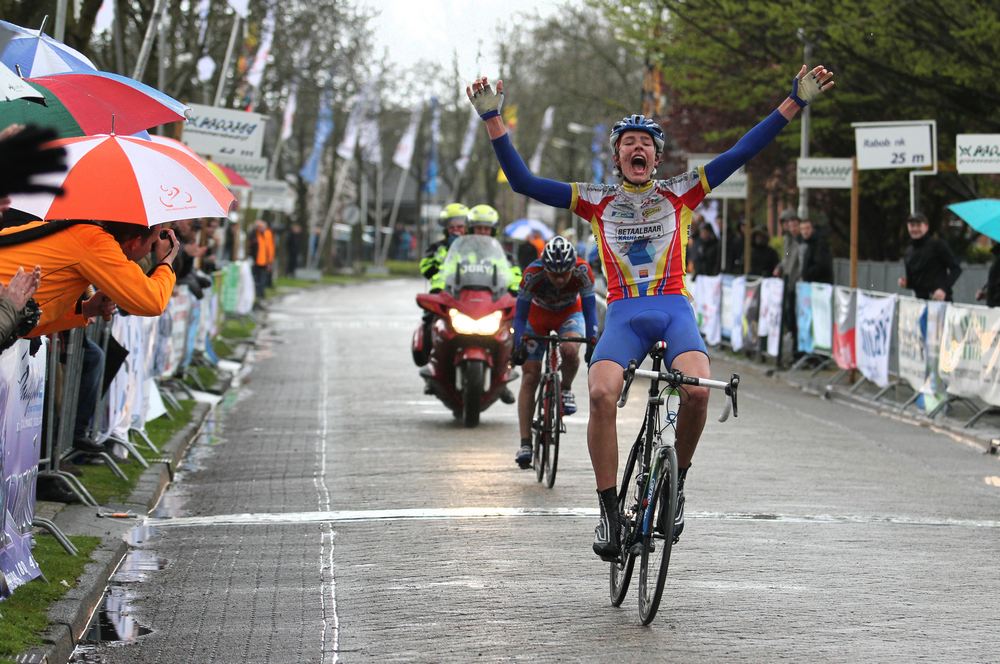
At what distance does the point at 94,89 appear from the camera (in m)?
10.1

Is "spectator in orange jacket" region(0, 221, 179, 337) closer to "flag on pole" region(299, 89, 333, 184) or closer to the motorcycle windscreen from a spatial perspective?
the motorcycle windscreen

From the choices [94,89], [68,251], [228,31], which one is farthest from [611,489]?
[228,31]

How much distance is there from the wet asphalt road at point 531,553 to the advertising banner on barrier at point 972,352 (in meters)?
0.65

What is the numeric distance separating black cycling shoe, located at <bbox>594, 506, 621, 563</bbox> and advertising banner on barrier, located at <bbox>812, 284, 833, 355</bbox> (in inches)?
563

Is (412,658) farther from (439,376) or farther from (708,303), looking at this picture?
(708,303)

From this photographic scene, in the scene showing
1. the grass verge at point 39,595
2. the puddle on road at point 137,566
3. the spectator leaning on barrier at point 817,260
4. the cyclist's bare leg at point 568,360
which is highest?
the spectator leaning on barrier at point 817,260

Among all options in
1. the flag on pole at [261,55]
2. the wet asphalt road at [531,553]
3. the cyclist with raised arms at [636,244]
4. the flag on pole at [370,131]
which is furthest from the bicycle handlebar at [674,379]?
the flag on pole at [370,131]

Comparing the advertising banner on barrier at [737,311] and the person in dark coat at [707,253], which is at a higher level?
the person in dark coat at [707,253]

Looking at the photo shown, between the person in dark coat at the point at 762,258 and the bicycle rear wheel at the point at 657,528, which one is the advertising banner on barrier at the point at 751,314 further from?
the bicycle rear wheel at the point at 657,528

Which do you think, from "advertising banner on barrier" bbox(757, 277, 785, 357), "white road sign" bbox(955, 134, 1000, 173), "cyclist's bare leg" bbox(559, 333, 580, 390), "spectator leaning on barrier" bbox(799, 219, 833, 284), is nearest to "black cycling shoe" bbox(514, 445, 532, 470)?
"cyclist's bare leg" bbox(559, 333, 580, 390)

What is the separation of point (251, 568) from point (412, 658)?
7.24 ft

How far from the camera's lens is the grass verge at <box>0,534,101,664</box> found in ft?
21.0

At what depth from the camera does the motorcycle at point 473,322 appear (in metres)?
15.3

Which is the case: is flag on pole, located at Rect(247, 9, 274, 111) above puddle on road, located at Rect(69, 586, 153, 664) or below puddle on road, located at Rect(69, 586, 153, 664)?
above
